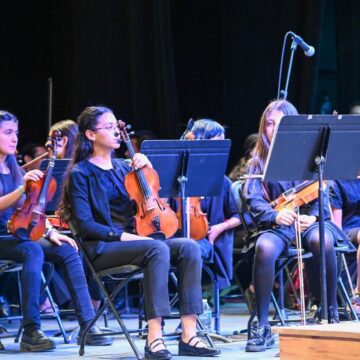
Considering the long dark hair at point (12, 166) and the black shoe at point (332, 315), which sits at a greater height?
the long dark hair at point (12, 166)

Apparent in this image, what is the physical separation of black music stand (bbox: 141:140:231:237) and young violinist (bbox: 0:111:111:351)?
70cm

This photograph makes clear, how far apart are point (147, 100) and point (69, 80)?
2.67ft

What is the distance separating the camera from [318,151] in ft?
16.4

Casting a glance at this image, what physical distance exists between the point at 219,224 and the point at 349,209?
95cm

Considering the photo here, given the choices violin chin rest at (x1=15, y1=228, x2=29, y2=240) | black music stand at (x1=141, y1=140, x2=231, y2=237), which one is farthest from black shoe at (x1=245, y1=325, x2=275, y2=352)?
violin chin rest at (x1=15, y1=228, x2=29, y2=240)

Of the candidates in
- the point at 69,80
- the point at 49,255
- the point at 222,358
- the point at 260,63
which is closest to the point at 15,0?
the point at 69,80

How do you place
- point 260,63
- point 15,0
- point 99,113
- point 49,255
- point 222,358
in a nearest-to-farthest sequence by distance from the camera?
1. point 222,358
2. point 99,113
3. point 49,255
4. point 260,63
5. point 15,0

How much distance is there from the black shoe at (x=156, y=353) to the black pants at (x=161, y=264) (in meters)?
0.13

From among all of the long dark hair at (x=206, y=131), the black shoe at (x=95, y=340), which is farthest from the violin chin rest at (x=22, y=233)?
the long dark hair at (x=206, y=131)

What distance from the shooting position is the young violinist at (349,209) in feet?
21.0

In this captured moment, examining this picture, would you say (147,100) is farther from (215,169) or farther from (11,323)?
(215,169)

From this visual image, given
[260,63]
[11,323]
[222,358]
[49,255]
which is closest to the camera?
[222,358]

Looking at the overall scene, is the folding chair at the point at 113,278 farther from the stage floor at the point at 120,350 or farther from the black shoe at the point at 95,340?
the black shoe at the point at 95,340

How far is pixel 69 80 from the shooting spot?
28.9 feet
